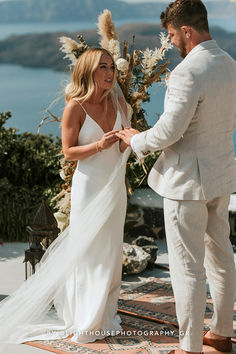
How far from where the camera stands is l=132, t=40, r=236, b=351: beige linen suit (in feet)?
9.15

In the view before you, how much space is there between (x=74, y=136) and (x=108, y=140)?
10.1 inches

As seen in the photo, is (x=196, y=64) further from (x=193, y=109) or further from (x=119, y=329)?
(x=119, y=329)

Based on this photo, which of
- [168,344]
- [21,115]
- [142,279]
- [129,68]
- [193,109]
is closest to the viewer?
[193,109]

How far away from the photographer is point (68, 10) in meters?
9.62

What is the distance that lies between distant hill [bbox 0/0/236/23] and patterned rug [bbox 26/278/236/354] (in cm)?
578

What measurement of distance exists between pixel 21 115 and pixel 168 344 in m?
6.13

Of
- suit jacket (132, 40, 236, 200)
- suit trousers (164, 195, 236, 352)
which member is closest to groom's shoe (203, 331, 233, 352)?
suit trousers (164, 195, 236, 352)

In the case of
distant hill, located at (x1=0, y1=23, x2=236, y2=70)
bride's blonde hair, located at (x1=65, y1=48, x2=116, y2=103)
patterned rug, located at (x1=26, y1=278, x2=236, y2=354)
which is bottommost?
patterned rug, located at (x1=26, y1=278, x2=236, y2=354)

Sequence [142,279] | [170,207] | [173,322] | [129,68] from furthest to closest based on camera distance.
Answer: [142,279], [129,68], [173,322], [170,207]

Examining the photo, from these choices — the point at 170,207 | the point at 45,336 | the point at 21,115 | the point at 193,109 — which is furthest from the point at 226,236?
the point at 21,115

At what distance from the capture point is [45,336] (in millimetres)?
3453

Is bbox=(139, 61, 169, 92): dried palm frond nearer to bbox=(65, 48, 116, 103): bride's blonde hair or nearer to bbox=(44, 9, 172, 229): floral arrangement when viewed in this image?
bbox=(44, 9, 172, 229): floral arrangement

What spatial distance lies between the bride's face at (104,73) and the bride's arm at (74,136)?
0.21 meters

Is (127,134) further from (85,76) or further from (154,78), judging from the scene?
(154,78)
